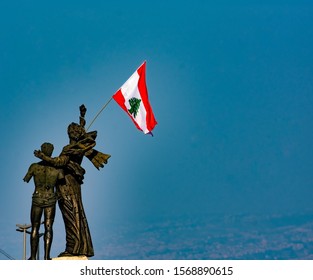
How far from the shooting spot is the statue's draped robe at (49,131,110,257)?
99.2 feet

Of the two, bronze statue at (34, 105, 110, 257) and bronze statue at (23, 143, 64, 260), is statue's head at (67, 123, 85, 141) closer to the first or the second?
bronze statue at (34, 105, 110, 257)

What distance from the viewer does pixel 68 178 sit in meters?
30.4

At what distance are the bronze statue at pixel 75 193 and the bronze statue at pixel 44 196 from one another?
22.6 inches

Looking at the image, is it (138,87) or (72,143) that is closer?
(72,143)

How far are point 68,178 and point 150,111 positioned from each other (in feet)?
14.7

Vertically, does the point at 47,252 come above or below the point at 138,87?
below

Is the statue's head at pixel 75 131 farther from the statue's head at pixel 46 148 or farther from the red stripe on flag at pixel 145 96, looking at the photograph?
the red stripe on flag at pixel 145 96

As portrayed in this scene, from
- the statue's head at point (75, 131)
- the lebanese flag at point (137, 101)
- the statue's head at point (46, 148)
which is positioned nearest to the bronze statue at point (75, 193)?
the statue's head at point (75, 131)

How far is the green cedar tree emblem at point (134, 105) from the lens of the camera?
111 ft

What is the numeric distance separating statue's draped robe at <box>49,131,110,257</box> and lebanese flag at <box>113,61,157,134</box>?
321 cm
